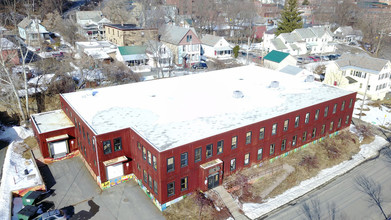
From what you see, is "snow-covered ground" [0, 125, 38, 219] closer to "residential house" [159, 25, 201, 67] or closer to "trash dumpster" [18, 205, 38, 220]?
"trash dumpster" [18, 205, 38, 220]

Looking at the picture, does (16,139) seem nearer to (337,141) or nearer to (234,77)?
(234,77)

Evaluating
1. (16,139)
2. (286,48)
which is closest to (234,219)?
(16,139)

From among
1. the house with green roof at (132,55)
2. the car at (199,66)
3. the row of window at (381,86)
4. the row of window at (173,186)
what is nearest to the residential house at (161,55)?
the house with green roof at (132,55)

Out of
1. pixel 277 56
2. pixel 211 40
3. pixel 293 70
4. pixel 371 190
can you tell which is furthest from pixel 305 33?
pixel 371 190

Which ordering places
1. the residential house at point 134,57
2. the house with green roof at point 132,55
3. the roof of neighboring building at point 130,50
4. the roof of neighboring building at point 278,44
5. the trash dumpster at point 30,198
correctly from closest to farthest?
→ the trash dumpster at point 30,198 < the residential house at point 134,57 < the house with green roof at point 132,55 < the roof of neighboring building at point 130,50 < the roof of neighboring building at point 278,44

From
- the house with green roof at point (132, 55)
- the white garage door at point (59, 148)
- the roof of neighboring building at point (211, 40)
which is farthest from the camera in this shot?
the roof of neighboring building at point (211, 40)

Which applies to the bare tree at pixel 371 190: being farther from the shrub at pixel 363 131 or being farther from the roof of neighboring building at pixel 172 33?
the roof of neighboring building at pixel 172 33
